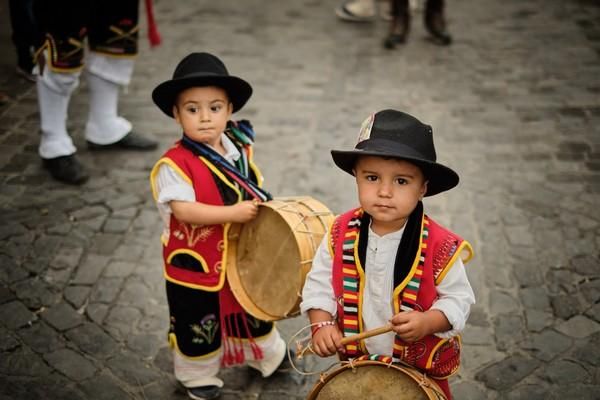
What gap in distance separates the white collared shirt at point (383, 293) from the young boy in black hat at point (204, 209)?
1.75ft

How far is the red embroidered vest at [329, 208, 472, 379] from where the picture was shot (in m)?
2.32

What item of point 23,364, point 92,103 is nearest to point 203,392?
point 23,364

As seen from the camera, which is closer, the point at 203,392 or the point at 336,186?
the point at 203,392

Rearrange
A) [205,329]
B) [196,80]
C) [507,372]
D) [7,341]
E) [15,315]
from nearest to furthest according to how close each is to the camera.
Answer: [196,80]
[205,329]
[507,372]
[7,341]
[15,315]

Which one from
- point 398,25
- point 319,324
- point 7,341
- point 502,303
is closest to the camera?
point 319,324

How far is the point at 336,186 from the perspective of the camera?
16.6ft

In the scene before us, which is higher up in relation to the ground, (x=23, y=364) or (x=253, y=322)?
(x=253, y=322)

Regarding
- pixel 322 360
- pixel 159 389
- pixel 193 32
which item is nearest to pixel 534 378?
pixel 322 360

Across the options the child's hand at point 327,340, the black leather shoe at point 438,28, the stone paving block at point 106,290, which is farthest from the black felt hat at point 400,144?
the black leather shoe at point 438,28

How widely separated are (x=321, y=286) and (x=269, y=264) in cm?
41

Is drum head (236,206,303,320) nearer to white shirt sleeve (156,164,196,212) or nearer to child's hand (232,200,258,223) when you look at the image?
child's hand (232,200,258,223)

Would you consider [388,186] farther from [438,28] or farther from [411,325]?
[438,28]

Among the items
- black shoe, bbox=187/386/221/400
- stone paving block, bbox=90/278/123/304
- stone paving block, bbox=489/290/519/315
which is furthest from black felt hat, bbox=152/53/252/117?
stone paving block, bbox=489/290/519/315

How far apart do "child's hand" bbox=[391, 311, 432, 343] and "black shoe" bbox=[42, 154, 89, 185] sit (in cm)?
347
